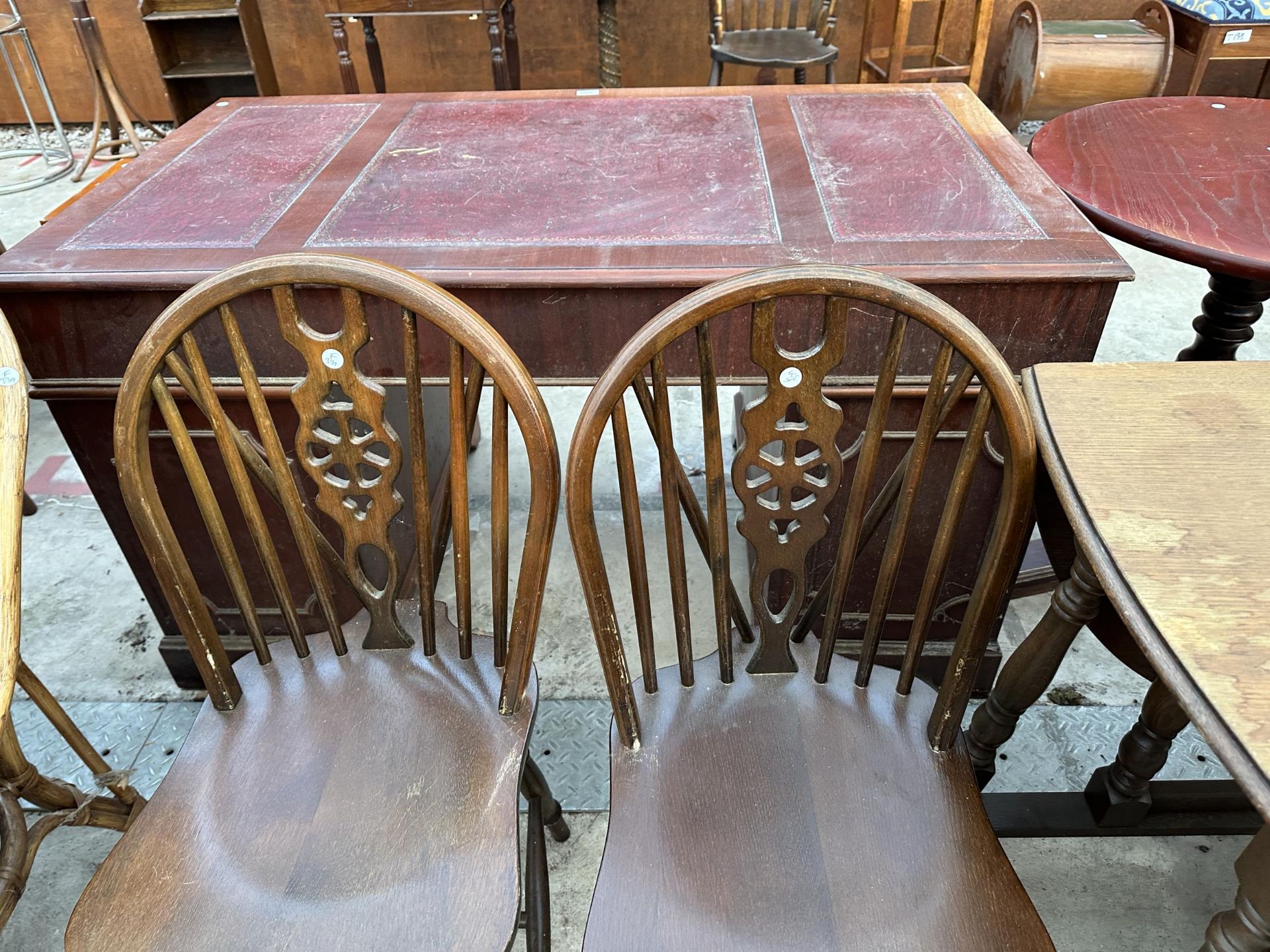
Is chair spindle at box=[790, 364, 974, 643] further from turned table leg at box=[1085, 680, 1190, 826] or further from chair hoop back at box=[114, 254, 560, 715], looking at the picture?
turned table leg at box=[1085, 680, 1190, 826]

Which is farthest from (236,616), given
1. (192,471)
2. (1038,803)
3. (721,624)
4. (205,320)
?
(1038,803)

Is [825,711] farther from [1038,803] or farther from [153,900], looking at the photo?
[153,900]

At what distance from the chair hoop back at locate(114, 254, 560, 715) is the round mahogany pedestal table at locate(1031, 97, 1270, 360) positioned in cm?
114

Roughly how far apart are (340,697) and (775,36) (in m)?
3.20

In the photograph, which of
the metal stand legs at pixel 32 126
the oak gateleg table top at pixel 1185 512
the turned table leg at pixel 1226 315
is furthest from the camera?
the metal stand legs at pixel 32 126

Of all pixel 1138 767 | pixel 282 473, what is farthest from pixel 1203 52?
pixel 282 473

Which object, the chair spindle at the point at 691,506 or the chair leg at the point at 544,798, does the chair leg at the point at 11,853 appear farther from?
the chair spindle at the point at 691,506

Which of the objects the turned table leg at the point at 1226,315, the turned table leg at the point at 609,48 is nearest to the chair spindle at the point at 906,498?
the turned table leg at the point at 1226,315

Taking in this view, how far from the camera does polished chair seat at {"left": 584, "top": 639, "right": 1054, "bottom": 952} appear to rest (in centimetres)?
90

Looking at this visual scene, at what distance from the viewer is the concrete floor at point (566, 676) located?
144 cm

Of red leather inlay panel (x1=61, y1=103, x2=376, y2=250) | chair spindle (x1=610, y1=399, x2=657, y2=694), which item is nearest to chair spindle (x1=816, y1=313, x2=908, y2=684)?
chair spindle (x1=610, y1=399, x2=657, y2=694)

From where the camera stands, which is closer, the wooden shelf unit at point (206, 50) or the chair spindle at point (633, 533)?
the chair spindle at point (633, 533)

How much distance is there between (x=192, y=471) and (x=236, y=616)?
80 centimetres

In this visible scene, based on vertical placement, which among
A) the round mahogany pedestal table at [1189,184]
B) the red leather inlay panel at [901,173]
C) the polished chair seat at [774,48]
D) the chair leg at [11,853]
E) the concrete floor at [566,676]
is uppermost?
the red leather inlay panel at [901,173]
